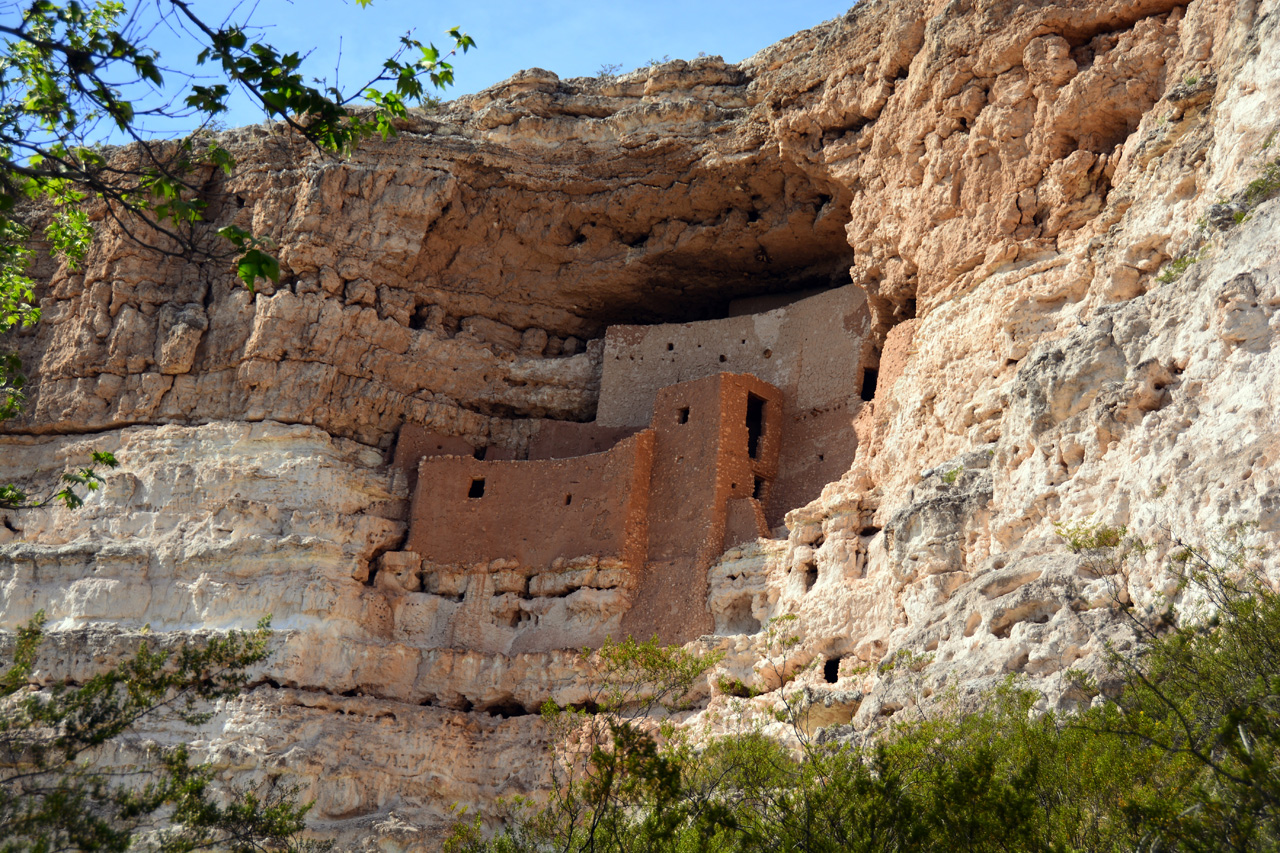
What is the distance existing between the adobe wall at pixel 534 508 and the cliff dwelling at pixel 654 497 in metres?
0.02

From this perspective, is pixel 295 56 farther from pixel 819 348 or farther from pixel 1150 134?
pixel 819 348

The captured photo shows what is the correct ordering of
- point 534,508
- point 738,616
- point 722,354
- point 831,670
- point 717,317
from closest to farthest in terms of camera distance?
point 831,670
point 738,616
point 534,508
point 722,354
point 717,317

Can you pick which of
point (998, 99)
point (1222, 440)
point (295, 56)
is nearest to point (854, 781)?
point (1222, 440)

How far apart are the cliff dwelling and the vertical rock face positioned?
0.93 ft

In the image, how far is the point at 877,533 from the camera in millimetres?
17922

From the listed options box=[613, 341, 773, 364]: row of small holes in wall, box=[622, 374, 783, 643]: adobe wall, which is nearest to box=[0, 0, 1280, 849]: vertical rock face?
box=[622, 374, 783, 643]: adobe wall

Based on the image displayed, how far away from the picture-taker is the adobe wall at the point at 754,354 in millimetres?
22000

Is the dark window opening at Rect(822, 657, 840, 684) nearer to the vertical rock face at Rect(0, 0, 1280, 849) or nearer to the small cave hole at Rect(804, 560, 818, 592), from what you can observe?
the vertical rock face at Rect(0, 0, 1280, 849)

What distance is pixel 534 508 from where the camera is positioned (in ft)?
72.5

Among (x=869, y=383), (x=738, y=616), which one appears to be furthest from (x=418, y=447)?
(x=869, y=383)

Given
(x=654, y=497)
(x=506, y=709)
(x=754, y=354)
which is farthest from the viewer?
(x=754, y=354)

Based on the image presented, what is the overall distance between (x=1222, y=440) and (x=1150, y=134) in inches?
230

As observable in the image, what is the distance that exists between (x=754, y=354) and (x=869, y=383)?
2.25 metres

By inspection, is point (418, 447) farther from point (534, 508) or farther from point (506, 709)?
point (506, 709)
